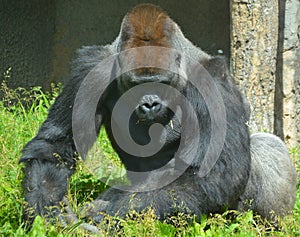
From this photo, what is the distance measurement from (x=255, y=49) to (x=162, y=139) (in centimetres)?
129

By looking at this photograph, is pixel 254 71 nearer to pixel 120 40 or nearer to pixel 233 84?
pixel 233 84

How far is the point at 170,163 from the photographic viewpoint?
4.53 metres

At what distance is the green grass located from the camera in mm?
3826

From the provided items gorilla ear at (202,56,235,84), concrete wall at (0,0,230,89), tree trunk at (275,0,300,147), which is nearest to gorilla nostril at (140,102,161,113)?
gorilla ear at (202,56,235,84)

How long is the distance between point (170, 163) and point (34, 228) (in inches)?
42.9

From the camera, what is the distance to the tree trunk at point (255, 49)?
5.29 m

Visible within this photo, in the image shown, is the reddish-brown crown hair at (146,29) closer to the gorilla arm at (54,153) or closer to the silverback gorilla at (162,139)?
the silverback gorilla at (162,139)

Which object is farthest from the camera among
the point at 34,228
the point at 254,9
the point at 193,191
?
the point at 254,9

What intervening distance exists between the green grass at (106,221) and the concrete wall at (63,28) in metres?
2.10

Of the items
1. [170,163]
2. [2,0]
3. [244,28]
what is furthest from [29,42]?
[170,163]

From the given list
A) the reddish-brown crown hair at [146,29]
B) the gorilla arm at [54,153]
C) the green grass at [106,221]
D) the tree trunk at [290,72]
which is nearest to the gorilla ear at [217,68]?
the reddish-brown crown hair at [146,29]

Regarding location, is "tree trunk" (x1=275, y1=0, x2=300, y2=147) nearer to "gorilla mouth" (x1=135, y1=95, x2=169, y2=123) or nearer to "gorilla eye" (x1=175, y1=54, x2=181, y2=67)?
"gorilla eye" (x1=175, y1=54, x2=181, y2=67)

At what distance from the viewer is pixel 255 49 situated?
535 centimetres

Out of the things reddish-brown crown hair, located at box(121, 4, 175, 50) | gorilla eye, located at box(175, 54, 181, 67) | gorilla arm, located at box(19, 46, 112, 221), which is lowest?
gorilla arm, located at box(19, 46, 112, 221)
